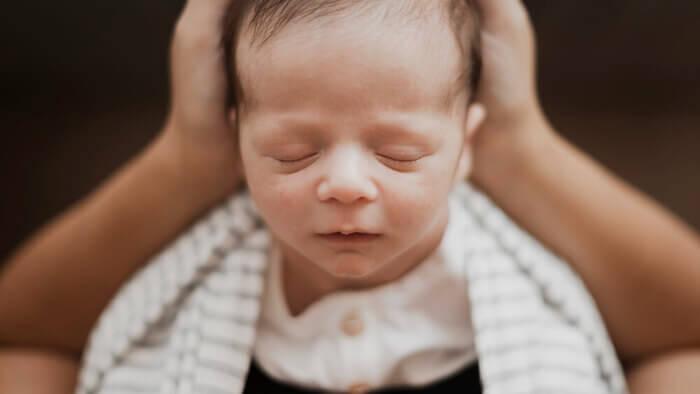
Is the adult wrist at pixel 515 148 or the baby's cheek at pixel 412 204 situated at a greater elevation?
the baby's cheek at pixel 412 204

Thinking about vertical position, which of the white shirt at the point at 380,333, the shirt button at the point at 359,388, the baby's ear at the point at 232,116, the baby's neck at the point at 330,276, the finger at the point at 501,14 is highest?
the finger at the point at 501,14

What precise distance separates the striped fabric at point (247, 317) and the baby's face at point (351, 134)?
150mm

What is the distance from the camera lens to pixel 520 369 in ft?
2.15

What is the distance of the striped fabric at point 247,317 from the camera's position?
0.66 meters

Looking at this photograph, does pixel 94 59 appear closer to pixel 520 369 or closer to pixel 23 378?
pixel 23 378

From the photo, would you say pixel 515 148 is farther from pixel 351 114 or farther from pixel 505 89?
pixel 351 114

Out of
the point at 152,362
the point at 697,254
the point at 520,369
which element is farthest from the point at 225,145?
the point at 697,254

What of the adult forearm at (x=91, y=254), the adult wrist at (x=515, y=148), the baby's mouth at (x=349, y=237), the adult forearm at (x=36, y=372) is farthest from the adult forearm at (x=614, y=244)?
the adult forearm at (x=36, y=372)

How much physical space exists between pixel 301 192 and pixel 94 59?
0.60m

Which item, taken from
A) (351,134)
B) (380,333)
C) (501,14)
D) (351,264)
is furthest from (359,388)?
(501,14)

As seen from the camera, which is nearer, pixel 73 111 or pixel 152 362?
pixel 152 362

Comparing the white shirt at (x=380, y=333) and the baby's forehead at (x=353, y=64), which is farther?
the white shirt at (x=380, y=333)

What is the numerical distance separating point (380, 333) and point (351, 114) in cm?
25

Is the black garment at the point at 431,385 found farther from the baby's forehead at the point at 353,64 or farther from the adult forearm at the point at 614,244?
the baby's forehead at the point at 353,64
